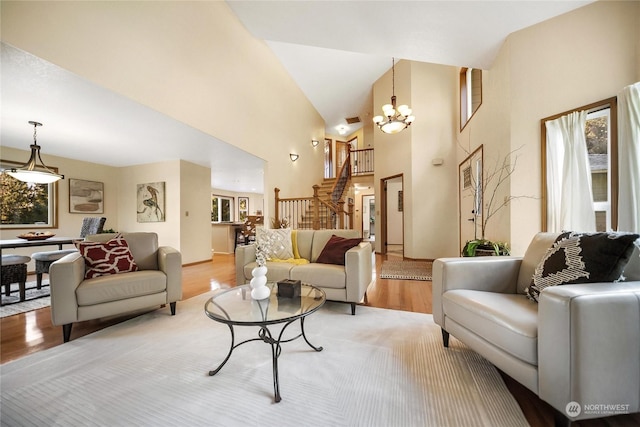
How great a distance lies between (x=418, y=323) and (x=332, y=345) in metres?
0.92

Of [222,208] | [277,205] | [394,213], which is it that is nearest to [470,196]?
[394,213]

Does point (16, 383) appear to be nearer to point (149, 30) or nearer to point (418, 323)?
point (418, 323)

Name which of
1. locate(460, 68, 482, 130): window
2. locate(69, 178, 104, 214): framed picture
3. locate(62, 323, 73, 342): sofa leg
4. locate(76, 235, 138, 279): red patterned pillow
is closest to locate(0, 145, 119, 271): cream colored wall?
locate(69, 178, 104, 214): framed picture

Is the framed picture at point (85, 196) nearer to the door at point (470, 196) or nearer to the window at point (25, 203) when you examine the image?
the window at point (25, 203)

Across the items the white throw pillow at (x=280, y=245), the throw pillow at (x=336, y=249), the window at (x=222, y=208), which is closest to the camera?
the throw pillow at (x=336, y=249)

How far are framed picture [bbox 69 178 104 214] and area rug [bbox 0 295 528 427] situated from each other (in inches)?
173

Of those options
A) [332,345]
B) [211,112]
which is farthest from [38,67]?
[332,345]

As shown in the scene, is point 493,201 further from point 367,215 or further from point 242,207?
point 242,207

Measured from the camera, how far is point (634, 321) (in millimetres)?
1024

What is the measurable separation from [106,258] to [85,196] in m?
4.10

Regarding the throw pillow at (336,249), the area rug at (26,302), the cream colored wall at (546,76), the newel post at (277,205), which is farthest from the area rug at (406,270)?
the area rug at (26,302)

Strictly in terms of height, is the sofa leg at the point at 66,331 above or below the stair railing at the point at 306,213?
below

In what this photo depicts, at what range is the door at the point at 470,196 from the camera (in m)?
3.99

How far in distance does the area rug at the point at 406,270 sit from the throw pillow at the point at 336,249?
4.89ft
